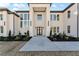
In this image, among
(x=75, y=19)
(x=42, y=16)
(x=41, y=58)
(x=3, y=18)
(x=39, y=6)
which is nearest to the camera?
(x=41, y=58)

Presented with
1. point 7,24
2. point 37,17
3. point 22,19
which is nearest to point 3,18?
point 7,24

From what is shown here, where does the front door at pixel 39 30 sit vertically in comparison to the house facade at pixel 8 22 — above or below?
below

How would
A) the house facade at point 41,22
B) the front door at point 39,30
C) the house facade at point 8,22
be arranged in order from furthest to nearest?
the front door at point 39,30, the house facade at point 41,22, the house facade at point 8,22

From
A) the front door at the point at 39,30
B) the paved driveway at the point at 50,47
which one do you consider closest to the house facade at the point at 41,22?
the front door at the point at 39,30

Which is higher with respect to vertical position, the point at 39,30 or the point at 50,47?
the point at 39,30

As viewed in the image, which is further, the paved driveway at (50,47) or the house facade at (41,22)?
the house facade at (41,22)

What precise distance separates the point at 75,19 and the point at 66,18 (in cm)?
412

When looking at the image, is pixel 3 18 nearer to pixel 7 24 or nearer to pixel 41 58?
pixel 7 24

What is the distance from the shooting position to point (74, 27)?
18281 millimetres

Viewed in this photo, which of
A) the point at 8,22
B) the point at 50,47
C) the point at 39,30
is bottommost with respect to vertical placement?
the point at 50,47

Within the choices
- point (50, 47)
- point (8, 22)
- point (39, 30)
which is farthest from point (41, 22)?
point (50, 47)

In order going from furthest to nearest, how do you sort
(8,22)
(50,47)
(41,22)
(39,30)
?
(39,30), (41,22), (8,22), (50,47)

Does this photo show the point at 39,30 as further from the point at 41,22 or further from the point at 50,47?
the point at 50,47

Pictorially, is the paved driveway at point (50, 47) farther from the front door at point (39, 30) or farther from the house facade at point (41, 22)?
the front door at point (39, 30)
